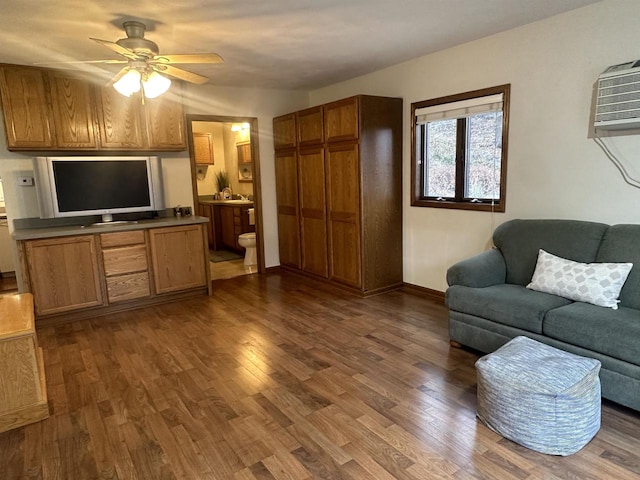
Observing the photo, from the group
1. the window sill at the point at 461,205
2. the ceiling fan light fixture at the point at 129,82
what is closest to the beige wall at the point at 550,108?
the window sill at the point at 461,205

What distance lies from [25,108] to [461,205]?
4.13 metres

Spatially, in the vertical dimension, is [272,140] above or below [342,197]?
above

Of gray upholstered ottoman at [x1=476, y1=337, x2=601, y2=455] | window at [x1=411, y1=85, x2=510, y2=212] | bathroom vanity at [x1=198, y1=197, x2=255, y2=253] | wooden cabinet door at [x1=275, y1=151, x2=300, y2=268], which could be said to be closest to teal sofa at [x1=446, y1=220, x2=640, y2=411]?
gray upholstered ottoman at [x1=476, y1=337, x2=601, y2=455]

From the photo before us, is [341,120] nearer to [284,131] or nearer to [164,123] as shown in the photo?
[284,131]

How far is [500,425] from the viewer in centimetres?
200

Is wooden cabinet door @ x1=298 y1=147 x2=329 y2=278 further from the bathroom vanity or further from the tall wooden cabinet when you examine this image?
the bathroom vanity

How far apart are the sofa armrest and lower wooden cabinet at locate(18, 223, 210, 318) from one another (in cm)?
271

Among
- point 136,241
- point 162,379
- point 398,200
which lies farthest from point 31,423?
point 398,200

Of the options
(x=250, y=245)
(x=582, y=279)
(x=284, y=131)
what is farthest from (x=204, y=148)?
(x=582, y=279)

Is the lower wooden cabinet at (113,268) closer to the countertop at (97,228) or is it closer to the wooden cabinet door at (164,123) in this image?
the countertop at (97,228)

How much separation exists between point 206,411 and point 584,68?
339 cm

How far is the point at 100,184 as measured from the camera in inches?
162

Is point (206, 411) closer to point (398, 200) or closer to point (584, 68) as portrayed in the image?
point (398, 200)

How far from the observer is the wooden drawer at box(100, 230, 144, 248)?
3922mm
